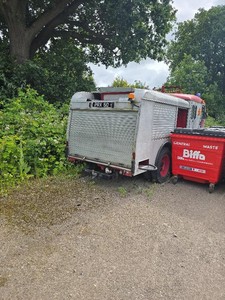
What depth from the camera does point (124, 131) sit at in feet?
16.5

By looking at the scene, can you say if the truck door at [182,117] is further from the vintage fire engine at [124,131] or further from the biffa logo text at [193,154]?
the biffa logo text at [193,154]

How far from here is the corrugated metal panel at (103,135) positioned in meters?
4.99

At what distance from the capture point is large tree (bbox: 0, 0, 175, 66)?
1081 centimetres

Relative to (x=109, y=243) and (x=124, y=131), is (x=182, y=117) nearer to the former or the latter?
(x=124, y=131)

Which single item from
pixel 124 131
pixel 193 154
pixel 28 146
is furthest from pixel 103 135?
pixel 193 154

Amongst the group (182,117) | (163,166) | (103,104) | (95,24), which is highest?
(95,24)

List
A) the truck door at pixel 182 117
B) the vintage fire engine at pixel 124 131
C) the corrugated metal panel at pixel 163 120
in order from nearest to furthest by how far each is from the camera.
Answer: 1. the vintage fire engine at pixel 124 131
2. the corrugated metal panel at pixel 163 120
3. the truck door at pixel 182 117

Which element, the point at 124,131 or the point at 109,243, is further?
the point at 124,131

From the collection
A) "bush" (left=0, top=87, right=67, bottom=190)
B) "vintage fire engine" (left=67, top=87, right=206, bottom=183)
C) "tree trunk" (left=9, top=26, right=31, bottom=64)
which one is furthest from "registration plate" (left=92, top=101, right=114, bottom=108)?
"tree trunk" (left=9, top=26, right=31, bottom=64)

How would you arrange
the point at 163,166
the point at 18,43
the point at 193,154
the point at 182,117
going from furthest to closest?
the point at 18,43, the point at 182,117, the point at 163,166, the point at 193,154

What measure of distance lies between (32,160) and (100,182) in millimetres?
1738

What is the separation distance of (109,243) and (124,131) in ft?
7.93

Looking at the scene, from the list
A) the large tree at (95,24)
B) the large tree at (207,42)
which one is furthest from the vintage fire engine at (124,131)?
the large tree at (207,42)

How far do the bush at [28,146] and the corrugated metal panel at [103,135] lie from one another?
0.54m
